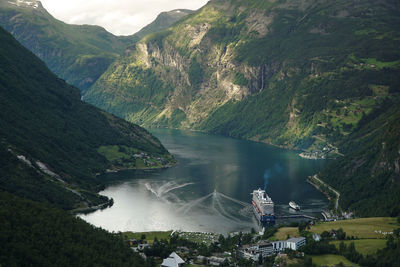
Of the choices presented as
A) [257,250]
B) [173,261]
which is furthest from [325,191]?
[173,261]

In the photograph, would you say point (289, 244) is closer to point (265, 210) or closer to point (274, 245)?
point (274, 245)

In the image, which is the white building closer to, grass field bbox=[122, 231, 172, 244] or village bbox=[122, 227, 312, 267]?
village bbox=[122, 227, 312, 267]

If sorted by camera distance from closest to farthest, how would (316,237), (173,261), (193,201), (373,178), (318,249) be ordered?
(173,261), (318,249), (316,237), (193,201), (373,178)

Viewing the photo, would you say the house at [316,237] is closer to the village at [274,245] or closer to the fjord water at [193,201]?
the village at [274,245]

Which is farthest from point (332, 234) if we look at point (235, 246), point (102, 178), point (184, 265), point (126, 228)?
point (102, 178)

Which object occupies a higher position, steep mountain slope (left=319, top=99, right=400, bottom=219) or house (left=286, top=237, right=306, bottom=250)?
steep mountain slope (left=319, top=99, right=400, bottom=219)

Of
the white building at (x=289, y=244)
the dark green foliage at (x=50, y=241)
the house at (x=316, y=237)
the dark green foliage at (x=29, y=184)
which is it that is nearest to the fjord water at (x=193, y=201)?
the dark green foliage at (x=29, y=184)

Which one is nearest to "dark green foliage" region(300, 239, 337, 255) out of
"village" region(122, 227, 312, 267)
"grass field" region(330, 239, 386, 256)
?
"village" region(122, 227, 312, 267)
